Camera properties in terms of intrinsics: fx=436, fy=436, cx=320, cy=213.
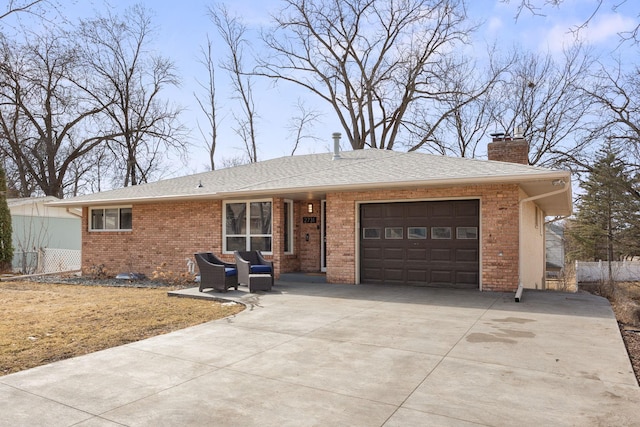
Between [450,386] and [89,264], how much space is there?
48.5 ft

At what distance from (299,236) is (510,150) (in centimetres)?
675

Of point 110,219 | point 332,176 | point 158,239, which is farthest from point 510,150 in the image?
point 110,219

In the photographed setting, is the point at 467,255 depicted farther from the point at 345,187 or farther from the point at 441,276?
the point at 345,187

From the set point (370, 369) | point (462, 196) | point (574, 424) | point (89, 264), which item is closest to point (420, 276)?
point (462, 196)

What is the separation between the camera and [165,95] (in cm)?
2812

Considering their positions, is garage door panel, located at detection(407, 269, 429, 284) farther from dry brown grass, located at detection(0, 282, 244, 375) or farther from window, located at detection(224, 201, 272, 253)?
dry brown grass, located at detection(0, 282, 244, 375)

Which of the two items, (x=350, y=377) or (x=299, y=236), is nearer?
(x=350, y=377)

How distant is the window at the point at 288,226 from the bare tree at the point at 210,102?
55.5 ft

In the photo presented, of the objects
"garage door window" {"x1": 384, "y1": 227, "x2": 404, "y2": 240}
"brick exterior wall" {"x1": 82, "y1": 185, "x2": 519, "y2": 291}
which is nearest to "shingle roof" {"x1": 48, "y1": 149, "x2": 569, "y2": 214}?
"brick exterior wall" {"x1": 82, "y1": 185, "x2": 519, "y2": 291}

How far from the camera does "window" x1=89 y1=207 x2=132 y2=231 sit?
48.5 ft

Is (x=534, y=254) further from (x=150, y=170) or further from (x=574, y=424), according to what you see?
(x=150, y=170)

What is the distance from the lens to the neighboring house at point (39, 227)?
1941 centimetres

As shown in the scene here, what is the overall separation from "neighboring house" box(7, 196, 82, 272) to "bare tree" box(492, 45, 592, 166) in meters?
23.4

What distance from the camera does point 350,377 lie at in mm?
4180
